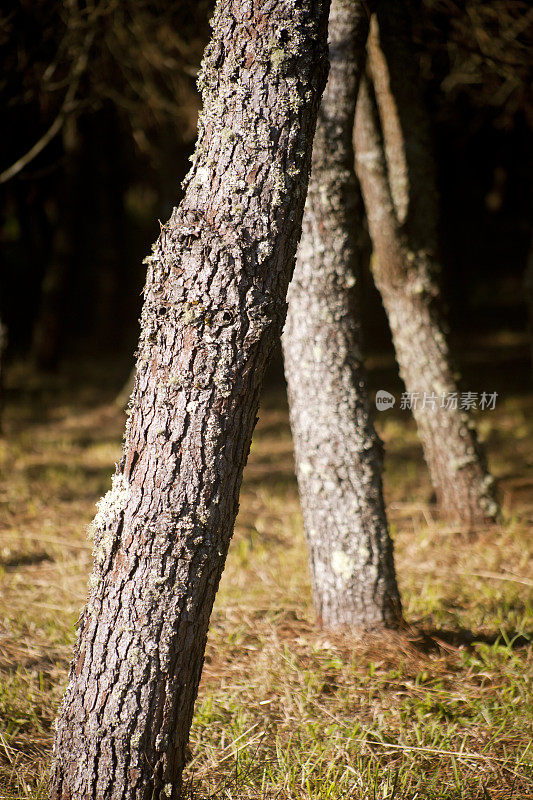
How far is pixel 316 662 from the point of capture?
2.67 metres

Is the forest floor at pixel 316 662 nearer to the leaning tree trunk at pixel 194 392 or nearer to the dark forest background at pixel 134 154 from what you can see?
the leaning tree trunk at pixel 194 392

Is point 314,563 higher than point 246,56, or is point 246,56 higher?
point 246,56

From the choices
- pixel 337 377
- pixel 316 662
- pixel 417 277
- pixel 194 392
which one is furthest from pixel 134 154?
pixel 194 392

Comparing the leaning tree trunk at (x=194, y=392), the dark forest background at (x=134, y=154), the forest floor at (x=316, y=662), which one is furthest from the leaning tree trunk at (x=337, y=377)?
the dark forest background at (x=134, y=154)

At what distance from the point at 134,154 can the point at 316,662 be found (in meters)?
8.39

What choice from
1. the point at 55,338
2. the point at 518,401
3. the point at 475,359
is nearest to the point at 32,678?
the point at 518,401

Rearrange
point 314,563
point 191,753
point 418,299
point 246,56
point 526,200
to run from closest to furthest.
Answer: point 246,56 → point 191,753 → point 314,563 → point 418,299 → point 526,200

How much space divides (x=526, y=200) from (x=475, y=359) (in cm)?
301

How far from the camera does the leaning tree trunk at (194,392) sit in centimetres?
167

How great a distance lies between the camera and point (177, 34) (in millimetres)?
5793

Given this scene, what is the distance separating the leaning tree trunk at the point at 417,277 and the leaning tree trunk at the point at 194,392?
87.1 inches

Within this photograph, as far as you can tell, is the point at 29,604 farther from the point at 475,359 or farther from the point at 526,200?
the point at 526,200

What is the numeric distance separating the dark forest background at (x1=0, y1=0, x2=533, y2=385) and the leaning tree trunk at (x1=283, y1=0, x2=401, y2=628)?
1.63 meters

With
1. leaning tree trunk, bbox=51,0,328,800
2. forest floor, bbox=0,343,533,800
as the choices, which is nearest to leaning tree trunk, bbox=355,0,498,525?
forest floor, bbox=0,343,533,800
